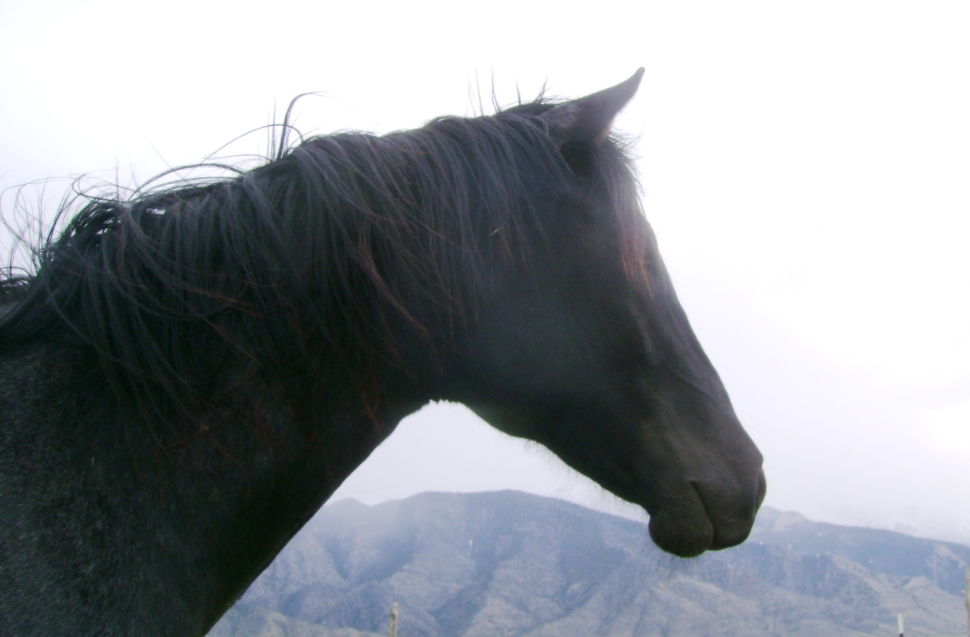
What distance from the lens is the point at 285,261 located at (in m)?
1.36

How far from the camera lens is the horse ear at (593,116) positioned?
1.63m

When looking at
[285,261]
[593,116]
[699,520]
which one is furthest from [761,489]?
[285,261]

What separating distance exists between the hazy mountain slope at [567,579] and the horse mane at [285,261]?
50025mm

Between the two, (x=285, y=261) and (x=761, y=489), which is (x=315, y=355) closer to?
(x=285, y=261)

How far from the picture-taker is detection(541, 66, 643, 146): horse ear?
1628 millimetres

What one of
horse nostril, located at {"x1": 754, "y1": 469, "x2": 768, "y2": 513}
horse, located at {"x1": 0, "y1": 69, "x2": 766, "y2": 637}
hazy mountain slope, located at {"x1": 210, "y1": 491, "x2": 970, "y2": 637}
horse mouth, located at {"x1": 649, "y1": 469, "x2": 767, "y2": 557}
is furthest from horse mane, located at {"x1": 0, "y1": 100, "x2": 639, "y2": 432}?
hazy mountain slope, located at {"x1": 210, "y1": 491, "x2": 970, "y2": 637}

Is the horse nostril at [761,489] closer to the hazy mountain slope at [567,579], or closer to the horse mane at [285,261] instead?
the horse mane at [285,261]

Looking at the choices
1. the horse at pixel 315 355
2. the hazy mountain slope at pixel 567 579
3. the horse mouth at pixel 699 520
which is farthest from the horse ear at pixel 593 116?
the hazy mountain slope at pixel 567 579

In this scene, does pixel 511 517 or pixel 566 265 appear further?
pixel 511 517

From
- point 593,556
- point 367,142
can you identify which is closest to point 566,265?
point 367,142

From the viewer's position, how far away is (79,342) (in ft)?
4.07

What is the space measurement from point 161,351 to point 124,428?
177mm

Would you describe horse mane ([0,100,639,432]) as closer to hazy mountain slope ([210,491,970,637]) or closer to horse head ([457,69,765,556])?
horse head ([457,69,765,556])

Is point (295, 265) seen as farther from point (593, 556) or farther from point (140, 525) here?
point (593, 556)
